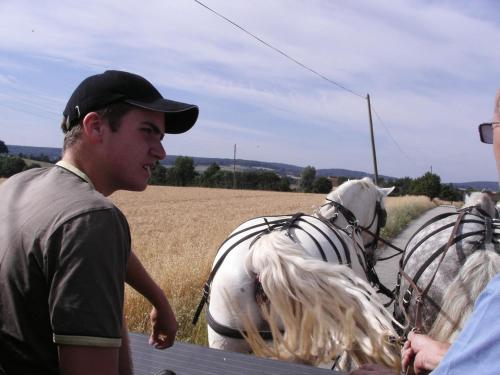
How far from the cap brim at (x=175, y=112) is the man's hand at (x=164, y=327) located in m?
0.83

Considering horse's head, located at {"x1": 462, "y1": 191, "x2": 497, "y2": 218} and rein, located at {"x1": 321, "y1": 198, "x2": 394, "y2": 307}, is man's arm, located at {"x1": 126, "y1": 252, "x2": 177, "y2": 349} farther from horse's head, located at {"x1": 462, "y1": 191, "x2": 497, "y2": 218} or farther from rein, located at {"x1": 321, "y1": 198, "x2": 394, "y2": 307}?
horse's head, located at {"x1": 462, "y1": 191, "x2": 497, "y2": 218}

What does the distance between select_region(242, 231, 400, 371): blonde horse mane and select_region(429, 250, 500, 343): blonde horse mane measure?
320mm

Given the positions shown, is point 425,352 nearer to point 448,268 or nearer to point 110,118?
point 448,268

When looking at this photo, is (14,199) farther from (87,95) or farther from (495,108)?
(495,108)

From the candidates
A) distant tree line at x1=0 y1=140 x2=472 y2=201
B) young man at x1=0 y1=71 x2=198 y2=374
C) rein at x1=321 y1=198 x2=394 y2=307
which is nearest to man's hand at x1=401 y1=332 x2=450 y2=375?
young man at x1=0 y1=71 x2=198 y2=374

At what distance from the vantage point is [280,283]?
2.78 meters

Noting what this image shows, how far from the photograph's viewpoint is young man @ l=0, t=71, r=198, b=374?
1.10 metres

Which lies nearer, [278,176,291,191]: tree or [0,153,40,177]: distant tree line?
[0,153,40,177]: distant tree line

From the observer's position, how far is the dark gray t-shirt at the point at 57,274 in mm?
1093

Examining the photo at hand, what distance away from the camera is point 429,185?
41781mm

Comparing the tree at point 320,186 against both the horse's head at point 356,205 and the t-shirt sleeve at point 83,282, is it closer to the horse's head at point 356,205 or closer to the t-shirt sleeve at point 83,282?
the horse's head at point 356,205

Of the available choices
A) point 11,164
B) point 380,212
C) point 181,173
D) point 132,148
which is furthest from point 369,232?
point 181,173

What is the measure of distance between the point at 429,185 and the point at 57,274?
1727 inches

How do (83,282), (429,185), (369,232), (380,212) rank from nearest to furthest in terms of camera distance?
(83,282) → (369,232) → (380,212) → (429,185)
